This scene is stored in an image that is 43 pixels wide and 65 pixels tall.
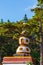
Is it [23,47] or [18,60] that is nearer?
[18,60]

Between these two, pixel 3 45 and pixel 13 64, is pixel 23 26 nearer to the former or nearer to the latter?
pixel 13 64

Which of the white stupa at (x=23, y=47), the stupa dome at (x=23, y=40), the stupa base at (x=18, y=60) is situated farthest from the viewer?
the stupa dome at (x=23, y=40)

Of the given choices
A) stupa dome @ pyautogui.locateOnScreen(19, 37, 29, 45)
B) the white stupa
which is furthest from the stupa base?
stupa dome @ pyautogui.locateOnScreen(19, 37, 29, 45)

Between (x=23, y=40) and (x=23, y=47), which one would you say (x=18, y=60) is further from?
(x=23, y=40)

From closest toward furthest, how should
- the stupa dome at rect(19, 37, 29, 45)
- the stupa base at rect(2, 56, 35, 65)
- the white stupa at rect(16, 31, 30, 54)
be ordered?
the stupa base at rect(2, 56, 35, 65) → the white stupa at rect(16, 31, 30, 54) → the stupa dome at rect(19, 37, 29, 45)

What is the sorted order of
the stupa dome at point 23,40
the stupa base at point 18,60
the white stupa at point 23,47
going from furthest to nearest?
1. the stupa dome at point 23,40
2. the white stupa at point 23,47
3. the stupa base at point 18,60

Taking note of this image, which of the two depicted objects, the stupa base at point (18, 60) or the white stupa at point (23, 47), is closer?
the stupa base at point (18, 60)

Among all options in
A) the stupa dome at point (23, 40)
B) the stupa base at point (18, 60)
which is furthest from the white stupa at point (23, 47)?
the stupa base at point (18, 60)

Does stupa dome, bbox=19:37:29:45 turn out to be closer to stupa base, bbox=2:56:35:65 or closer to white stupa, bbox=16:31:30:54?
white stupa, bbox=16:31:30:54

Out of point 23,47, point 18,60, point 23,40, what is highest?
point 23,40

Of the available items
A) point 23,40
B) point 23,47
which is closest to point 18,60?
point 23,47

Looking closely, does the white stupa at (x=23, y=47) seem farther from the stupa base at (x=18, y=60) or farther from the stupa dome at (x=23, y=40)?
the stupa base at (x=18, y=60)

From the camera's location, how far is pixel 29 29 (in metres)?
37.4

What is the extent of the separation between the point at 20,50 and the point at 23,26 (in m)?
3.30
